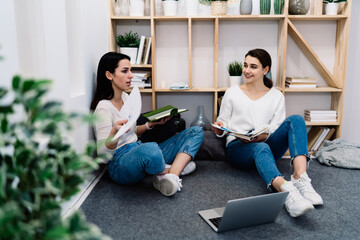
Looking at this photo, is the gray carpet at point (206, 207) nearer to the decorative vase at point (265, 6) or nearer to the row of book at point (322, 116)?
the row of book at point (322, 116)

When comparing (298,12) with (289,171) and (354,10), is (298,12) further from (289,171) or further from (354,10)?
(289,171)

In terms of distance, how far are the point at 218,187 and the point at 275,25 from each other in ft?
5.66

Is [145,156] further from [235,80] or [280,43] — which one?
[280,43]

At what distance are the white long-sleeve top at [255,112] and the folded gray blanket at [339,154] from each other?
0.60 meters

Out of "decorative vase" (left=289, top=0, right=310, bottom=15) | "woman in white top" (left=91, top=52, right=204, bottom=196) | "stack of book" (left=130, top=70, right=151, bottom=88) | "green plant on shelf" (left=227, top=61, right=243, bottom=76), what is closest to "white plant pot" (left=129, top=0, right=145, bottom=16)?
"stack of book" (left=130, top=70, right=151, bottom=88)

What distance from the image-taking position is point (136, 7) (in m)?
2.98

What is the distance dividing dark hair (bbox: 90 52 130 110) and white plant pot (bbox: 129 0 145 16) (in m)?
0.83

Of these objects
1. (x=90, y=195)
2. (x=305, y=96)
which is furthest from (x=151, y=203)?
(x=305, y=96)

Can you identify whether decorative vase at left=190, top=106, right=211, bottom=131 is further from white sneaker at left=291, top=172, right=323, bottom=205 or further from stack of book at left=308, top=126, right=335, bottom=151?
white sneaker at left=291, top=172, right=323, bottom=205

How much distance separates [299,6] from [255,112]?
107cm

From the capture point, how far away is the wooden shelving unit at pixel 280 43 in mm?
2953

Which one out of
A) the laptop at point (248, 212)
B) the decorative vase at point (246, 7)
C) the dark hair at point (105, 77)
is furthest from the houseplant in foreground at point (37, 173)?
the decorative vase at point (246, 7)

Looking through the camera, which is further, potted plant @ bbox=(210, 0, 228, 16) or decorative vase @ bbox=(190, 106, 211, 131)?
decorative vase @ bbox=(190, 106, 211, 131)

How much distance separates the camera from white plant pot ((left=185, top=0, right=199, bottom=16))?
3.00 meters
